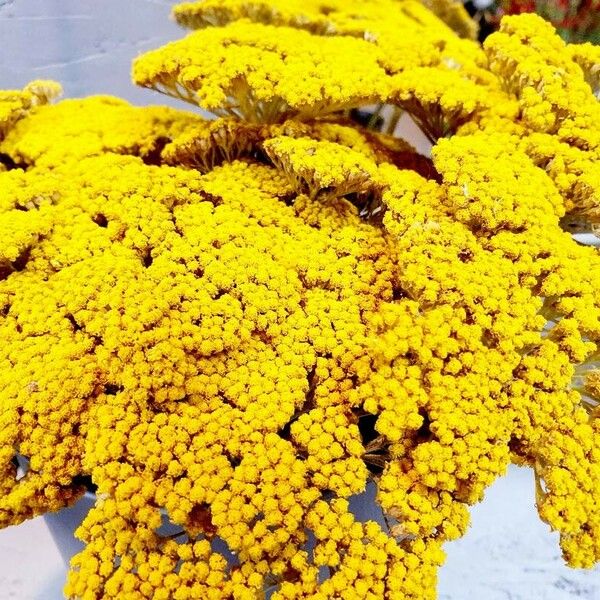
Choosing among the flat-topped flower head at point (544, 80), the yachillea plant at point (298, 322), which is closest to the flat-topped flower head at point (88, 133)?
the yachillea plant at point (298, 322)

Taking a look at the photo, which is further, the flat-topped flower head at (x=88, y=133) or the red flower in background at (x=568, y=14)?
the red flower in background at (x=568, y=14)

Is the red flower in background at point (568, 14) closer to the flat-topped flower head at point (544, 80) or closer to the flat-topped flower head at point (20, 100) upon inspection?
the flat-topped flower head at point (544, 80)

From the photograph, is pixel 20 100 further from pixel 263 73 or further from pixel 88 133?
pixel 263 73

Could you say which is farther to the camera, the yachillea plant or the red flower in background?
the red flower in background

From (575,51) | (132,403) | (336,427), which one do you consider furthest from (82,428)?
(575,51)

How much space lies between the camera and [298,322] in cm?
44

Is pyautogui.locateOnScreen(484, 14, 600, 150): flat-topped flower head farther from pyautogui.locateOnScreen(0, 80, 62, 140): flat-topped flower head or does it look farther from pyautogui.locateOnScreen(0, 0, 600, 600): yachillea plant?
pyautogui.locateOnScreen(0, 80, 62, 140): flat-topped flower head

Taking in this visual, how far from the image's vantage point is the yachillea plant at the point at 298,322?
379 mm

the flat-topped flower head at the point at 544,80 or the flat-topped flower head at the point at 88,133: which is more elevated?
the flat-topped flower head at the point at 544,80

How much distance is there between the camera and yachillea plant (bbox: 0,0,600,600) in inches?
14.9

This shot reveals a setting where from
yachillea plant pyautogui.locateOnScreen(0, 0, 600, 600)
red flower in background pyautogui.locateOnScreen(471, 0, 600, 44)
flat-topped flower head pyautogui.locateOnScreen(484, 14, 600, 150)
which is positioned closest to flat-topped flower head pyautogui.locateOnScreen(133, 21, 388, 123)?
yachillea plant pyautogui.locateOnScreen(0, 0, 600, 600)

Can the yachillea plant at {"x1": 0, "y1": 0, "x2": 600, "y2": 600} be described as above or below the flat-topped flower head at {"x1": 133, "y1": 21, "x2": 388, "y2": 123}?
below

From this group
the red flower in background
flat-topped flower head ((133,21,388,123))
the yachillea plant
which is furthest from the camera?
the red flower in background

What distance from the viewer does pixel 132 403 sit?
404 millimetres
